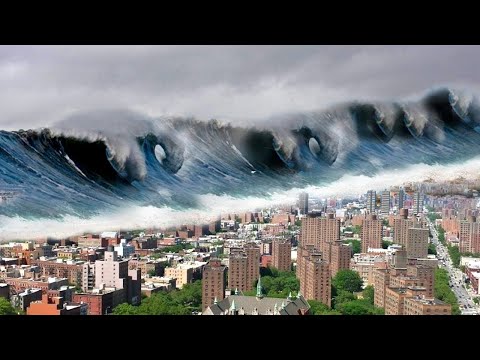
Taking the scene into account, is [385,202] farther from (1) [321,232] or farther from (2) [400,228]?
(1) [321,232]

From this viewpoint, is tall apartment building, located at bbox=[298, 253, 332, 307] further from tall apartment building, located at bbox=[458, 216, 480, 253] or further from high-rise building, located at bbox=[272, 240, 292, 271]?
tall apartment building, located at bbox=[458, 216, 480, 253]

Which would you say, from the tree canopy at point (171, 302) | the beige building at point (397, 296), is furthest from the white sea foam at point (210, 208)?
the beige building at point (397, 296)

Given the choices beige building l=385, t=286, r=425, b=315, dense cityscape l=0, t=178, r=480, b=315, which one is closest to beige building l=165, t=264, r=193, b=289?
dense cityscape l=0, t=178, r=480, b=315

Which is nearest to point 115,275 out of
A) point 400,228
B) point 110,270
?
point 110,270

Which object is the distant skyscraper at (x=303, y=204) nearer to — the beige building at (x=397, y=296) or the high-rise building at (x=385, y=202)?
the high-rise building at (x=385, y=202)

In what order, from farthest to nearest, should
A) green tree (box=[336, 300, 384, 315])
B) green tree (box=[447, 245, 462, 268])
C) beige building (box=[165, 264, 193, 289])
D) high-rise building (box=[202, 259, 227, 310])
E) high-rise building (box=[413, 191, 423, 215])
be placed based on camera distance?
high-rise building (box=[413, 191, 423, 215]) < green tree (box=[447, 245, 462, 268]) < beige building (box=[165, 264, 193, 289]) < high-rise building (box=[202, 259, 227, 310]) < green tree (box=[336, 300, 384, 315])
